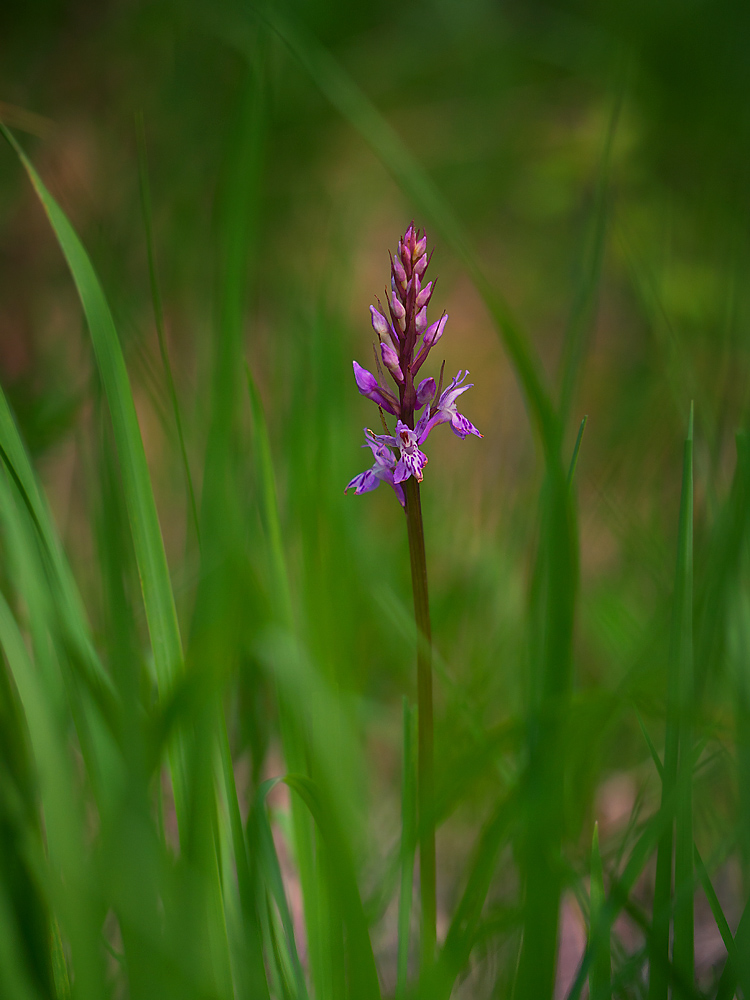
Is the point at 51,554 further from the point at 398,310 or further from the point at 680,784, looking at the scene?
the point at 680,784

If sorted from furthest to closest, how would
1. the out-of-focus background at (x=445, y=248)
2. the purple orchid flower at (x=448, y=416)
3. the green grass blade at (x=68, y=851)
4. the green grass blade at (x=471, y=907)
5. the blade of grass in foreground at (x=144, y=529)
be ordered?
the out-of-focus background at (x=445, y=248) → the purple orchid flower at (x=448, y=416) → the blade of grass in foreground at (x=144, y=529) → the green grass blade at (x=471, y=907) → the green grass blade at (x=68, y=851)

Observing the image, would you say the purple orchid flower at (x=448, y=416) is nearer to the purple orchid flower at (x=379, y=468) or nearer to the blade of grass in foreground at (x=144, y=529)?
the purple orchid flower at (x=379, y=468)

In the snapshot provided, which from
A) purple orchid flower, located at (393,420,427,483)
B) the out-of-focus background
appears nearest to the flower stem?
purple orchid flower, located at (393,420,427,483)

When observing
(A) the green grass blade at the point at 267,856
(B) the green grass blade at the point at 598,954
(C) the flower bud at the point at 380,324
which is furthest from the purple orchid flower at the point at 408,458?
(B) the green grass blade at the point at 598,954

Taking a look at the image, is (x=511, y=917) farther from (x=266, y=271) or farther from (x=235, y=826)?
(x=266, y=271)

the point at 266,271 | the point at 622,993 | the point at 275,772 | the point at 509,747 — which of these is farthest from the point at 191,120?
the point at 622,993

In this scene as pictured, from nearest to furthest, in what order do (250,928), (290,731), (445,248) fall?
(250,928) < (290,731) < (445,248)

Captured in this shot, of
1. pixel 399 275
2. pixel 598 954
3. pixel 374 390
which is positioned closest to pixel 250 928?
pixel 598 954
